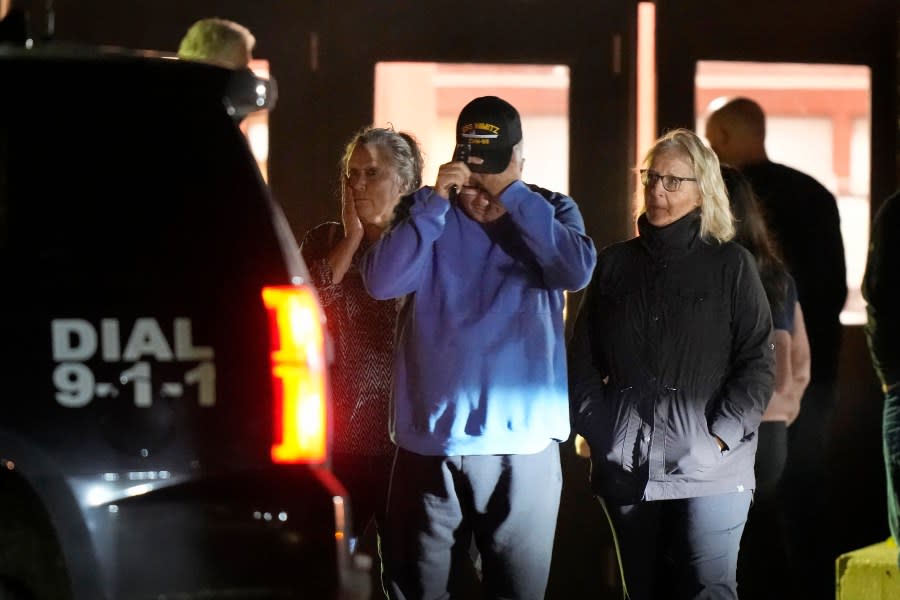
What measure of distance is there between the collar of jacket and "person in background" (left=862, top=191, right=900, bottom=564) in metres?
0.56

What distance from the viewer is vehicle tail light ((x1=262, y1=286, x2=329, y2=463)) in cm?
329

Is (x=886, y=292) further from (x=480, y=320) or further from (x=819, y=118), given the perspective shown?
(x=819, y=118)

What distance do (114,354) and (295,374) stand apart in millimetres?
380

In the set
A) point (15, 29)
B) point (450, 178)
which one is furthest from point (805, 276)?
point (15, 29)

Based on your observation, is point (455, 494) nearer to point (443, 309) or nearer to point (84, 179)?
point (443, 309)

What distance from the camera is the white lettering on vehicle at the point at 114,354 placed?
10.5 ft

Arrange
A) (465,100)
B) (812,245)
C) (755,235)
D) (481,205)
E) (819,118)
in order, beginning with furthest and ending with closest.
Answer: (819,118)
(465,100)
(812,245)
(755,235)
(481,205)

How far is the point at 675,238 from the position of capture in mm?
4871

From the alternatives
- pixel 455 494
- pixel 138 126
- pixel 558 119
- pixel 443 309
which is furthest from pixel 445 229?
pixel 558 119

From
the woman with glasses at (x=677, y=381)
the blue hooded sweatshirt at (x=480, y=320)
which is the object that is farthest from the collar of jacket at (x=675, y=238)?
the blue hooded sweatshirt at (x=480, y=320)

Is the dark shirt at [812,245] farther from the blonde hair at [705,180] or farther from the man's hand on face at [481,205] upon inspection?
the man's hand on face at [481,205]

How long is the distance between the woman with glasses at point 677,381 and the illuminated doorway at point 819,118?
1.71 m

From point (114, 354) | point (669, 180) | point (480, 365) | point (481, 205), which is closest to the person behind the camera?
point (114, 354)

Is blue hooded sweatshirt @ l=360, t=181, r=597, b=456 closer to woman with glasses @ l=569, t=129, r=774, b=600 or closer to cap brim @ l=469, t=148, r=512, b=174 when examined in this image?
cap brim @ l=469, t=148, r=512, b=174
